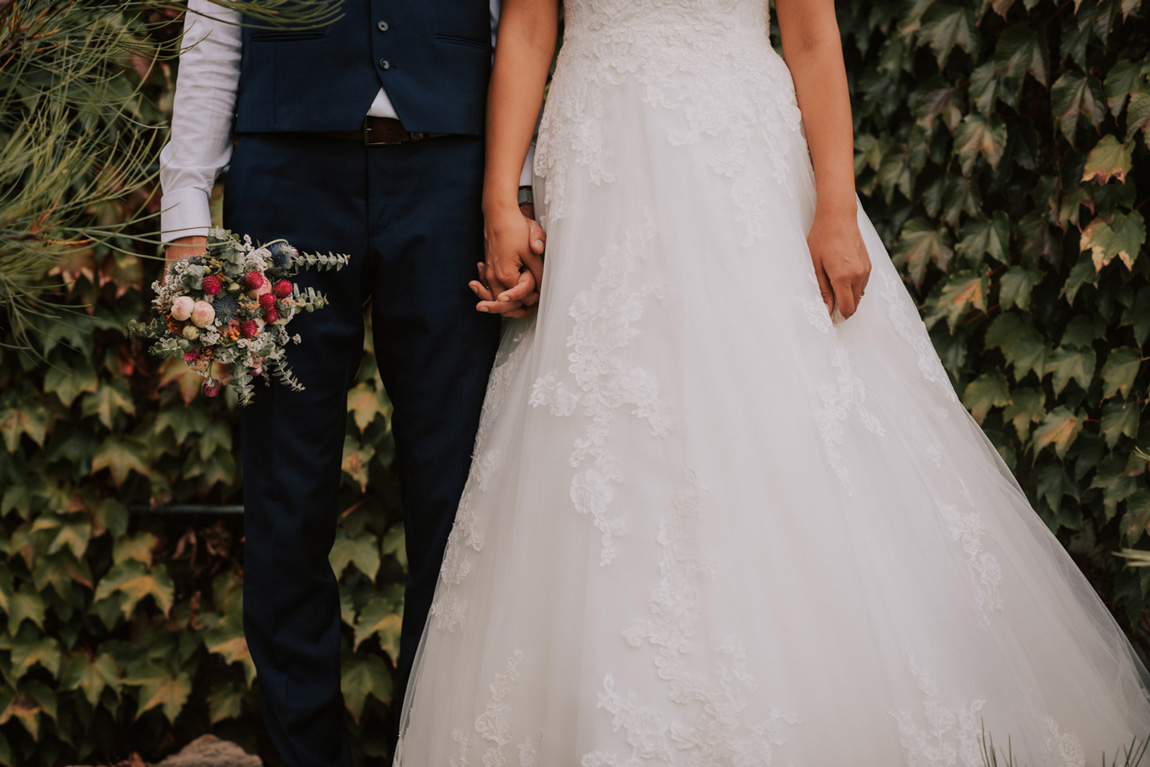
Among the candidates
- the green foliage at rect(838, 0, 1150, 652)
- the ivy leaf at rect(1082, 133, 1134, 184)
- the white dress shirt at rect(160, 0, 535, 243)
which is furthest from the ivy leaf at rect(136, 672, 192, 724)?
the ivy leaf at rect(1082, 133, 1134, 184)

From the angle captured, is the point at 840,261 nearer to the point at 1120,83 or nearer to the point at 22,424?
the point at 1120,83

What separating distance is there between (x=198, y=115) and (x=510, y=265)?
2.06 ft

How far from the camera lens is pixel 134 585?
7.55 ft

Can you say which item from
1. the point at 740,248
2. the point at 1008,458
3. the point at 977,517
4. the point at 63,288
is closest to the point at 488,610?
the point at 740,248

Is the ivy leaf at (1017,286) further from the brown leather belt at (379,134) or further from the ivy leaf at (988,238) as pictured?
the brown leather belt at (379,134)

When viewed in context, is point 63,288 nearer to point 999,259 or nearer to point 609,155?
point 609,155

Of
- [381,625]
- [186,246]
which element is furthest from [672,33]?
[381,625]

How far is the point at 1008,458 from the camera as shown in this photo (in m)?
2.01

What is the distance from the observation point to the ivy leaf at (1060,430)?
1.91 metres

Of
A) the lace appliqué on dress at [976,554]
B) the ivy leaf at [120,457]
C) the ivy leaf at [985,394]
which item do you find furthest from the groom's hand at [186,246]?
the ivy leaf at [985,394]

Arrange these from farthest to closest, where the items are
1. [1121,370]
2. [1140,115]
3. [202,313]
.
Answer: [1121,370], [1140,115], [202,313]

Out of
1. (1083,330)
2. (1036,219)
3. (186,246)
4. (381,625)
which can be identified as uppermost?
(1036,219)

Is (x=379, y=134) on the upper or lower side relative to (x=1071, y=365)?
upper

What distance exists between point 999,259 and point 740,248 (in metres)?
0.94
